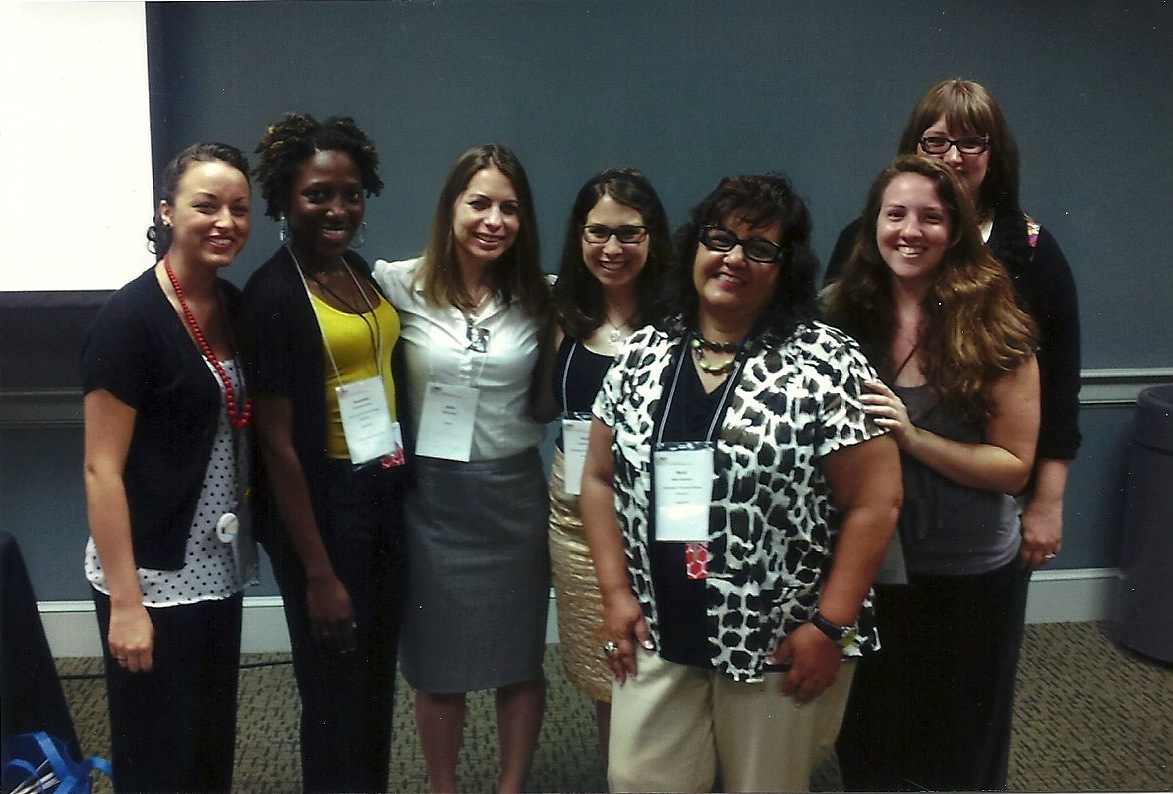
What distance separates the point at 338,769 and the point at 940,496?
1.32 m

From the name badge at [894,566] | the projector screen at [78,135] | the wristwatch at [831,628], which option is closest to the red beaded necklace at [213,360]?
the projector screen at [78,135]

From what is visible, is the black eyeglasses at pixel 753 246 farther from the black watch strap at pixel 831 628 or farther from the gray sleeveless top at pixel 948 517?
the black watch strap at pixel 831 628

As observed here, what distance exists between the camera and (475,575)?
6.18 ft

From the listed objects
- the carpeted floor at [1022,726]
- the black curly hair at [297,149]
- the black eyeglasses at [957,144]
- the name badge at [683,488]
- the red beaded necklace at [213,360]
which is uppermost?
the black eyeglasses at [957,144]

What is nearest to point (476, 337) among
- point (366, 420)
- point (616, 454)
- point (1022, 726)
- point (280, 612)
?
point (366, 420)

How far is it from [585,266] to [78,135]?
1.02 meters

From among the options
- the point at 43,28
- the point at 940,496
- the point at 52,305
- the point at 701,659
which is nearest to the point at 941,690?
the point at 940,496

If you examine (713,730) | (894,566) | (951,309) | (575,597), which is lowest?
(713,730)

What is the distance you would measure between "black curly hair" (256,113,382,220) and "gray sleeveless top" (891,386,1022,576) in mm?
1089

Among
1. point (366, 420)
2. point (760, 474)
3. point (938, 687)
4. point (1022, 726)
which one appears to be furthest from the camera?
point (1022, 726)

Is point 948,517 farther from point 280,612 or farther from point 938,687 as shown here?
point 280,612

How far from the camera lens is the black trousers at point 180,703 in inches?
70.4

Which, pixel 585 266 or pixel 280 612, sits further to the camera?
pixel 280 612

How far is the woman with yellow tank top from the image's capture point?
1711 millimetres
